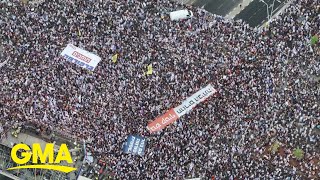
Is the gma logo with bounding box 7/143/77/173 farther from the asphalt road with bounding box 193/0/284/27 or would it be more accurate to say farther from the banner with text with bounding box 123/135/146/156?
the asphalt road with bounding box 193/0/284/27

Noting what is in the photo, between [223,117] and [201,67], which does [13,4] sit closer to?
[201,67]

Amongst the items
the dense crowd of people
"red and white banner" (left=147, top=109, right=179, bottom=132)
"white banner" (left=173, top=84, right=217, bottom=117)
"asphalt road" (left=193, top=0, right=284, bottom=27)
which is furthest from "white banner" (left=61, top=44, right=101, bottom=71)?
"asphalt road" (left=193, top=0, right=284, bottom=27)

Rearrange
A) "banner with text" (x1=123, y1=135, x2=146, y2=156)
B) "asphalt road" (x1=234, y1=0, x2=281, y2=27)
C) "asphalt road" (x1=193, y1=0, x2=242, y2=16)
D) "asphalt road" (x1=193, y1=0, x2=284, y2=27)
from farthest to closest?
"asphalt road" (x1=193, y1=0, x2=242, y2=16)
"asphalt road" (x1=193, y1=0, x2=284, y2=27)
"asphalt road" (x1=234, y1=0, x2=281, y2=27)
"banner with text" (x1=123, y1=135, x2=146, y2=156)

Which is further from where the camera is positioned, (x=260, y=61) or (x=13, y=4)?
(x=13, y=4)

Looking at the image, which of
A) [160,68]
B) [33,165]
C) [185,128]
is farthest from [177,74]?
[33,165]

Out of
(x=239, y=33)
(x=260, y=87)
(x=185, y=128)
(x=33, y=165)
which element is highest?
(x=239, y=33)

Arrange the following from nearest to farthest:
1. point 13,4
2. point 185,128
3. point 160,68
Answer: point 185,128 → point 160,68 → point 13,4
